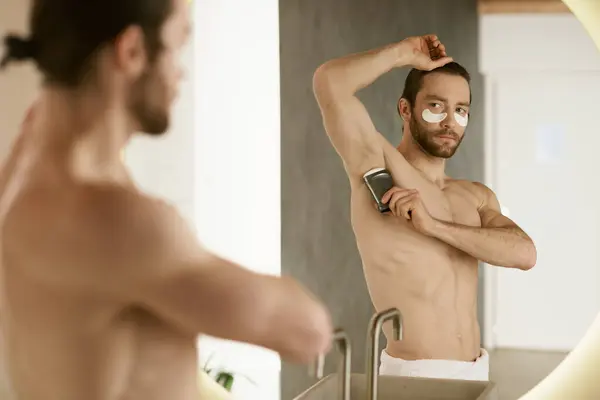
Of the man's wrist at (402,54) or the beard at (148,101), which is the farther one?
the man's wrist at (402,54)

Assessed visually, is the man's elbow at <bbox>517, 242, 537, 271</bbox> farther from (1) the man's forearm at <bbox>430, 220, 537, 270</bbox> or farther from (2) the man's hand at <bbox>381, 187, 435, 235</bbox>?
(2) the man's hand at <bbox>381, 187, 435, 235</bbox>

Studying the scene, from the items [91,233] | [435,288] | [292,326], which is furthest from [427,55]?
[91,233]

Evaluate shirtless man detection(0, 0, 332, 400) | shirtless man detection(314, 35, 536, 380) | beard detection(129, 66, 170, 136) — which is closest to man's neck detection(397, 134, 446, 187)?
shirtless man detection(314, 35, 536, 380)

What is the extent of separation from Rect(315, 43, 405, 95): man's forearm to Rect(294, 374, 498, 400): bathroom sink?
1.52 ft

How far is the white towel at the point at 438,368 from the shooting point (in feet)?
4.38

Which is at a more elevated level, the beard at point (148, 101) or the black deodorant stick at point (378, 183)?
the beard at point (148, 101)

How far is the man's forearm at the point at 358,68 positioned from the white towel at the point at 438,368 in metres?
0.43

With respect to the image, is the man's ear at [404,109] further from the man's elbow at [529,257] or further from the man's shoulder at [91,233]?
the man's shoulder at [91,233]

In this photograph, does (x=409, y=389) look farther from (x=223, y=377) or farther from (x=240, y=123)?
(x=240, y=123)

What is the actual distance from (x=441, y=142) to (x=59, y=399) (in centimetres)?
70

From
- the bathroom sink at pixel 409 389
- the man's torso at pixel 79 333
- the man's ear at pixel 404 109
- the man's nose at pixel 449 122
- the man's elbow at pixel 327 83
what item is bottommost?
the bathroom sink at pixel 409 389

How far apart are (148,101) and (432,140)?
17.7 inches

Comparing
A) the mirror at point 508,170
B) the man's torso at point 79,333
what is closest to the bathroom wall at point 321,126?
the mirror at point 508,170

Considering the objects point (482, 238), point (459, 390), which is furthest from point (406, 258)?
point (459, 390)
